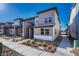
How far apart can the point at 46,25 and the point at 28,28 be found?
2.36 feet

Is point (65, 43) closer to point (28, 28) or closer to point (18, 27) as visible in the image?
point (28, 28)

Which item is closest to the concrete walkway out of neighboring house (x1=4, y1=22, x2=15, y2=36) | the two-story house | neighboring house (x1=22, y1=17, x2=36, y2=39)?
neighboring house (x1=22, y1=17, x2=36, y2=39)

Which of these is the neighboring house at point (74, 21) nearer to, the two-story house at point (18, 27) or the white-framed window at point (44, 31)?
the white-framed window at point (44, 31)

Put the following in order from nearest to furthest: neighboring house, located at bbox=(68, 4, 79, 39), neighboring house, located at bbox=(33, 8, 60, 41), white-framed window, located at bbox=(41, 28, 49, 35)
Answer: neighboring house, located at bbox=(68, 4, 79, 39) < neighboring house, located at bbox=(33, 8, 60, 41) < white-framed window, located at bbox=(41, 28, 49, 35)

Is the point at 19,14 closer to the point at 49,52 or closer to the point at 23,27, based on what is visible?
the point at 23,27

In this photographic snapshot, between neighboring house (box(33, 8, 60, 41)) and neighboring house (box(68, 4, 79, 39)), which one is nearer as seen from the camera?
neighboring house (box(68, 4, 79, 39))

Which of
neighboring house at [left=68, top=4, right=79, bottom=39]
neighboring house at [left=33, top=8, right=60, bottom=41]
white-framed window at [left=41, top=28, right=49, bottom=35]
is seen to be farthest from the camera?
white-framed window at [left=41, top=28, right=49, bottom=35]

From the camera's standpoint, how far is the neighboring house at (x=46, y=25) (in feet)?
15.4

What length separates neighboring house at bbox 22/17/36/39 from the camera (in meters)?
4.79

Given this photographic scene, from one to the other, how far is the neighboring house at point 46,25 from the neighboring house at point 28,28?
156 millimetres

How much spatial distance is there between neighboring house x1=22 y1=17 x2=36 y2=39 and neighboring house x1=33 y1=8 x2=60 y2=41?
0.16 metres

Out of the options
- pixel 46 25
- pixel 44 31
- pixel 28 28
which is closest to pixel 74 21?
pixel 46 25

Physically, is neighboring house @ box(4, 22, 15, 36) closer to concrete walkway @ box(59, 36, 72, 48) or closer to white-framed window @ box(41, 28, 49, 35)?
white-framed window @ box(41, 28, 49, 35)

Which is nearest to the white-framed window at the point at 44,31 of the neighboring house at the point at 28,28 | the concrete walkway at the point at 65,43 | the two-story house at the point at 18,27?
the neighboring house at the point at 28,28
